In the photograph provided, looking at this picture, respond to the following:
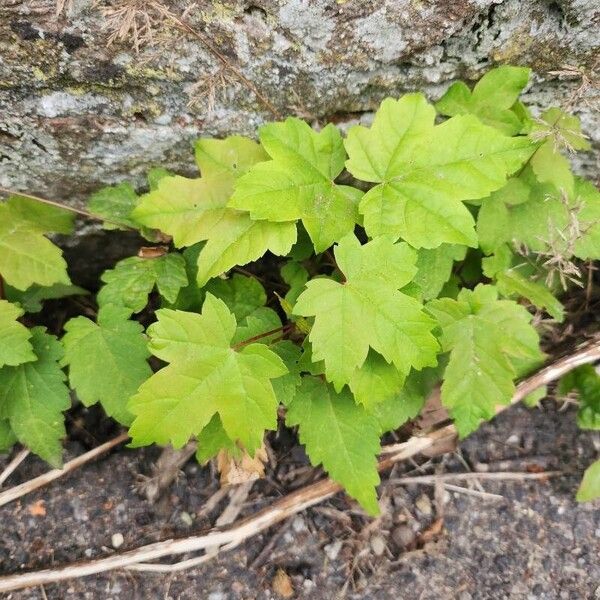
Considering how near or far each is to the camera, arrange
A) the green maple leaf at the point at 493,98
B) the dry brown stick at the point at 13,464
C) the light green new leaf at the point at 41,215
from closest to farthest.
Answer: the green maple leaf at the point at 493,98
the light green new leaf at the point at 41,215
the dry brown stick at the point at 13,464

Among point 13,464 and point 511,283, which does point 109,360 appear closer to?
point 13,464

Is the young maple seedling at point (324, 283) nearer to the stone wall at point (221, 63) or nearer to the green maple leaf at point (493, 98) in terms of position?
the green maple leaf at point (493, 98)

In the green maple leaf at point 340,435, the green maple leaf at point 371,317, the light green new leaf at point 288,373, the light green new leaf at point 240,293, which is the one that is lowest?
the green maple leaf at point 340,435

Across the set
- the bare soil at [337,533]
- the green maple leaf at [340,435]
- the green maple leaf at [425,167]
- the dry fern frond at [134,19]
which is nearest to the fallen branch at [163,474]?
the bare soil at [337,533]

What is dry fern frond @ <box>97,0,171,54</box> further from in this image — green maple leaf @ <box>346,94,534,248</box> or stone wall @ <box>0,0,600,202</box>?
green maple leaf @ <box>346,94,534,248</box>

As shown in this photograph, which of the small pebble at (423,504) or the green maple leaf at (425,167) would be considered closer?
the green maple leaf at (425,167)

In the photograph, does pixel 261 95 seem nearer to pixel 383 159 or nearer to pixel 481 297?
pixel 383 159

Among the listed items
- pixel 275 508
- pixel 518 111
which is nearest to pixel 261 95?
pixel 518 111
